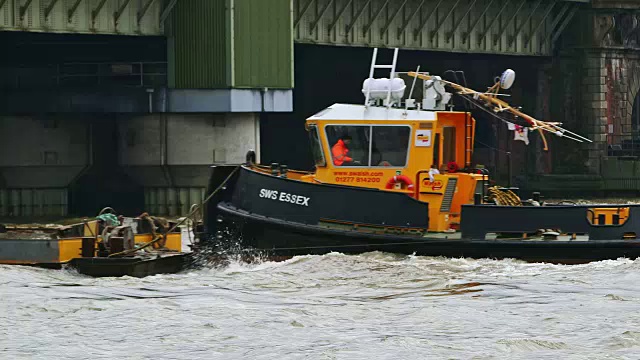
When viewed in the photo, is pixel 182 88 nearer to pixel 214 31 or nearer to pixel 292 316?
pixel 214 31

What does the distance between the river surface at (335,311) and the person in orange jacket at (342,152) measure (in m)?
1.92

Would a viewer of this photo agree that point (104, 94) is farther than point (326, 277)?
Yes

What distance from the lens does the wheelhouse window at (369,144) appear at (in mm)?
28578

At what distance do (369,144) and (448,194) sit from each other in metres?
1.79

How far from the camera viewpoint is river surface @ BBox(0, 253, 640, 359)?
21047 mm

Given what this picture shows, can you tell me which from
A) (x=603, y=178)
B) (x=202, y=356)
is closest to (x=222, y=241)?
(x=202, y=356)

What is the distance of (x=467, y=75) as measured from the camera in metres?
65.8

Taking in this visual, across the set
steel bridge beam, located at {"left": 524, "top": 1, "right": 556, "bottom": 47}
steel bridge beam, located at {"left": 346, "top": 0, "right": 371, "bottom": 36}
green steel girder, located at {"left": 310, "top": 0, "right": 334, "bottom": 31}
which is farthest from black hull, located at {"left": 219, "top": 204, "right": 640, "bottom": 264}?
steel bridge beam, located at {"left": 524, "top": 1, "right": 556, "bottom": 47}

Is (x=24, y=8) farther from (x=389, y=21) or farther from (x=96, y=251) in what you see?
(x=389, y=21)

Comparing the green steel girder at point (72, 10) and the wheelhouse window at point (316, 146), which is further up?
the green steel girder at point (72, 10)

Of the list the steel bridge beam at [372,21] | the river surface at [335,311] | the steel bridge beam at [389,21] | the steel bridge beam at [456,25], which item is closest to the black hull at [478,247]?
the river surface at [335,311]

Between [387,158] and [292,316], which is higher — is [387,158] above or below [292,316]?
above

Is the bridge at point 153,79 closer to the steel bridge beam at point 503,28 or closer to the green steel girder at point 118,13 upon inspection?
the green steel girder at point 118,13

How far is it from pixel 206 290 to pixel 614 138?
38633 millimetres
